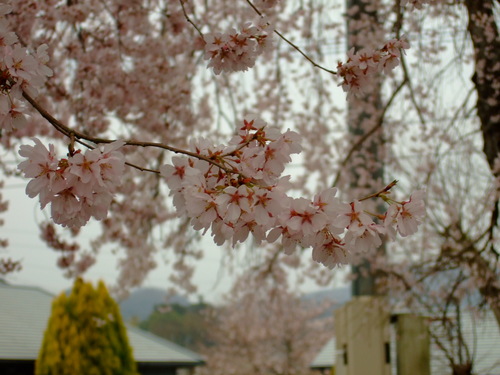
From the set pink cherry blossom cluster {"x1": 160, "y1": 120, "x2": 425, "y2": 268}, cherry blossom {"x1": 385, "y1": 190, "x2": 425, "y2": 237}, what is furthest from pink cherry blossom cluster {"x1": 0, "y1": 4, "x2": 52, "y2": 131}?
cherry blossom {"x1": 385, "y1": 190, "x2": 425, "y2": 237}

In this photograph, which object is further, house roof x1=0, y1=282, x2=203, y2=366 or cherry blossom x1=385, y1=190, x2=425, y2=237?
house roof x1=0, y1=282, x2=203, y2=366

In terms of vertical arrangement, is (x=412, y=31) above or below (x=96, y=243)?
above

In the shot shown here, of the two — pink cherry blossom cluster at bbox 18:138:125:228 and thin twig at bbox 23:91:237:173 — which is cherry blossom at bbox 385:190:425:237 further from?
pink cherry blossom cluster at bbox 18:138:125:228

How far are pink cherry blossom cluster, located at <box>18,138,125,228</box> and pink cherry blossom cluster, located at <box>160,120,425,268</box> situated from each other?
15 centimetres

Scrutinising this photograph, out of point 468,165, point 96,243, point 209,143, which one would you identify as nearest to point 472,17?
point 468,165

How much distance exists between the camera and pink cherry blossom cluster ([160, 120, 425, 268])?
117 cm

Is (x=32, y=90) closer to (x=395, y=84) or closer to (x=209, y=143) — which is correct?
(x=209, y=143)

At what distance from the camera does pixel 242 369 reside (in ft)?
57.3

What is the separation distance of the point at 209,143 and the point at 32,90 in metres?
0.38

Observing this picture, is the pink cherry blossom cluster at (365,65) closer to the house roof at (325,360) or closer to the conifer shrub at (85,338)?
the conifer shrub at (85,338)

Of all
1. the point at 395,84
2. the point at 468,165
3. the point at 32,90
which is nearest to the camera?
the point at 32,90

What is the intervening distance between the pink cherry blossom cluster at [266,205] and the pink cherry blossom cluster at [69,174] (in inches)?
5.8

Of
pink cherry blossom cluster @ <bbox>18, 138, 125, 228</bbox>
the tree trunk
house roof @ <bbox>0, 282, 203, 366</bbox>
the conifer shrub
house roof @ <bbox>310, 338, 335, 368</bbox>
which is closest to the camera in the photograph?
pink cherry blossom cluster @ <bbox>18, 138, 125, 228</bbox>

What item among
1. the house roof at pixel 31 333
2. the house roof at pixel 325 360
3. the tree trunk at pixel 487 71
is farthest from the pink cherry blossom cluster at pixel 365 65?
the house roof at pixel 325 360
